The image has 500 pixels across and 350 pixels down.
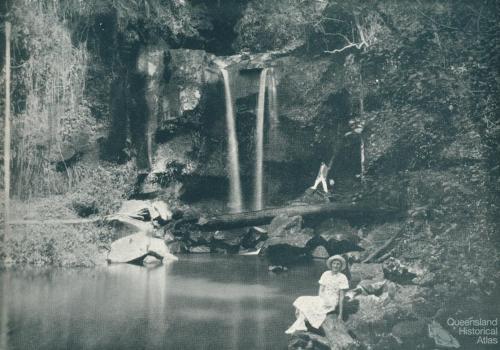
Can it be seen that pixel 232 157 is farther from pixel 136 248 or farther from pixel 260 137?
pixel 136 248

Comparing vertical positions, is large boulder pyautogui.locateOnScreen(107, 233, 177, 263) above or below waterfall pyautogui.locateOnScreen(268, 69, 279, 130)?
below

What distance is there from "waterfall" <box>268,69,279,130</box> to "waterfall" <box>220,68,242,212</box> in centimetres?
105

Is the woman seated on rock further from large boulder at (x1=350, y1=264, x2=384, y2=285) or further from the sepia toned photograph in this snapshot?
large boulder at (x1=350, y1=264, x2=384, y2=285)

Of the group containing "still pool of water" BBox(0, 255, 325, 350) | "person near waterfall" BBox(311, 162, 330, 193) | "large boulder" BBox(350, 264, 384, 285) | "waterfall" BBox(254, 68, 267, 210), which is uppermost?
"waterfall" BBox(254, 68, 267, 210)

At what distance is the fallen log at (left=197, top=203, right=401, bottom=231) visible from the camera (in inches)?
349

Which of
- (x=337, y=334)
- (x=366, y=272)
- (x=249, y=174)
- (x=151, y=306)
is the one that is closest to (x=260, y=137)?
(x=249, y=174)

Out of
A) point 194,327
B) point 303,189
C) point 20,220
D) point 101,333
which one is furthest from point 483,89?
point 20,220

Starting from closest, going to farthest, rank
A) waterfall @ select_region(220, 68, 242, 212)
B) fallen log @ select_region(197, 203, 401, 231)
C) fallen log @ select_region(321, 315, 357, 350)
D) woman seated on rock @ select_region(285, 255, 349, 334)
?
fallen log @ select_region(321, 315, 357, 350) → woman seated on rock @ select_region(285, 255, 349, 334) → fallen log @ select_region(197, 203, 401, 231) → waterfall @ select_region(220, 68, 242, 212)

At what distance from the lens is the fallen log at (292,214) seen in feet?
29.1

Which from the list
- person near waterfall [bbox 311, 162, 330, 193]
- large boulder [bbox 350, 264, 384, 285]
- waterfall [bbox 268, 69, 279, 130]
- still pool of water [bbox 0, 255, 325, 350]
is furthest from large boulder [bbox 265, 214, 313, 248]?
waterfall [bbox 268, 69, 279, 130]

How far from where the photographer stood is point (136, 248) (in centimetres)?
908

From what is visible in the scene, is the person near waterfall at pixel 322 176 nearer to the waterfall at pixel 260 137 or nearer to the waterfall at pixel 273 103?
the waterfall at pixel 260 137

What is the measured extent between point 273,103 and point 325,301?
27.0 feet

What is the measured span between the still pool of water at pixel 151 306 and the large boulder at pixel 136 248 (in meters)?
0.25
